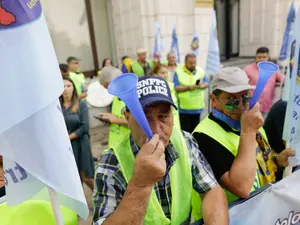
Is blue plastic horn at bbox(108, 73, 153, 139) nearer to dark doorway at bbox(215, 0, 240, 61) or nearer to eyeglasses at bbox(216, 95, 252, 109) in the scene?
eyeglasses at bbox(216, 95, 252, 109)

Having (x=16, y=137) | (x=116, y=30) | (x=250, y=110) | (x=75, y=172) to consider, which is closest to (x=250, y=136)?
(x=250, y=110)

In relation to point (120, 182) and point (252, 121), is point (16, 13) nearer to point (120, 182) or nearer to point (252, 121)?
point (120, 182)

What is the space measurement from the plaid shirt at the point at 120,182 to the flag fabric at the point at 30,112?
0.08 m

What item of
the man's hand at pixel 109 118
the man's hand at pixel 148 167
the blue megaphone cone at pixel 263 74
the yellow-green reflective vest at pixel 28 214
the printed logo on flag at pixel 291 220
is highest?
the blue megaphone cone at pixel 263 74

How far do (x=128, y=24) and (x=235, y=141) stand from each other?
6.09 metres

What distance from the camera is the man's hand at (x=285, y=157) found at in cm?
150

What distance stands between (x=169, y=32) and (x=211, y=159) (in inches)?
227

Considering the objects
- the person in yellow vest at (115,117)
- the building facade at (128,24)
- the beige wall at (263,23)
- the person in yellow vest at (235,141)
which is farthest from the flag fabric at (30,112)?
the beige wall at (263,23)

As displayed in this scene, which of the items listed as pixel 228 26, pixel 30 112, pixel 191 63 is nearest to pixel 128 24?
pixel 191 63

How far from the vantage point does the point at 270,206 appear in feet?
3.89

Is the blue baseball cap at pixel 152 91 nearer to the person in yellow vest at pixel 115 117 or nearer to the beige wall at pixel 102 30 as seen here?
the person in yellow vest at pixel 115 117

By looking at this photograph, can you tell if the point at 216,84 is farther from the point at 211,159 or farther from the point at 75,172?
the point at 75,172

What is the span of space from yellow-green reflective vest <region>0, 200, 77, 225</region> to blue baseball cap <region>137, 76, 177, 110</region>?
575 millimetres

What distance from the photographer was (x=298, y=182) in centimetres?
121
